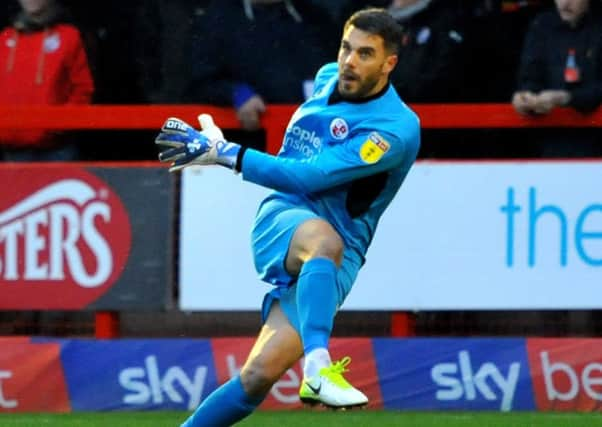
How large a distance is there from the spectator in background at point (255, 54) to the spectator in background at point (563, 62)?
120 cm

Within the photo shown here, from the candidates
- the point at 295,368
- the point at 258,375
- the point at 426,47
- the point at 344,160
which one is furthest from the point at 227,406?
the point at 426,47

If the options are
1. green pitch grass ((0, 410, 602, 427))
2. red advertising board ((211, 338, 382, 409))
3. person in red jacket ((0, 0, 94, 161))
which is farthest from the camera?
person in red jacket ((0, 0, 94, 161))

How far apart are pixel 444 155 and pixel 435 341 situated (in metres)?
1.11

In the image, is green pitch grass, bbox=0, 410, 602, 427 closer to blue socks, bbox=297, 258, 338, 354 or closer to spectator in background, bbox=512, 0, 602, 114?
spectator in background, bbox=512, 0, 602, 114

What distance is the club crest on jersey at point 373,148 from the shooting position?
6.80 metres

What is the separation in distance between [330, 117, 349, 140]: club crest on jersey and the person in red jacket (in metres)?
3.15

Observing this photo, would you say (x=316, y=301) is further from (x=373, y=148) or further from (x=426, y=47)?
(x=426, y=47)

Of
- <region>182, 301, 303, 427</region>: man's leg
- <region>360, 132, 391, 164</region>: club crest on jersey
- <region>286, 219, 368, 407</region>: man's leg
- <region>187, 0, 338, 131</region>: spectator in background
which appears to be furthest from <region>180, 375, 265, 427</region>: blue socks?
<region>187, 0, 338, 131</region>: spectator in background

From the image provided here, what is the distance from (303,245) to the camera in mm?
6719

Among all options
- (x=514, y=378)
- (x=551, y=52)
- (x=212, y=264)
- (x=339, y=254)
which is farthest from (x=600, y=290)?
(x=339, y=254)

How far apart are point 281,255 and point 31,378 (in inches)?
118

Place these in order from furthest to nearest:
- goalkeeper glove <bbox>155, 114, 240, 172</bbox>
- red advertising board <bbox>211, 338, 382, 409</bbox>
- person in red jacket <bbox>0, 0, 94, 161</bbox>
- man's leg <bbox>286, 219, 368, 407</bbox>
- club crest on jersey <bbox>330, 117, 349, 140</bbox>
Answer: person in red jacket <bbox>0, 0, 94, 161</bbox>, red advertising board <bbox>211, 338, 382, 409</bbox>, club crest on jersey <bbox>330, 117, 349, 140</bbox>, goalkeeper glove <bbox>155, 114, 240, 172</bbox>, man's leg <bbox>286, 219, 368, 407</bbox>

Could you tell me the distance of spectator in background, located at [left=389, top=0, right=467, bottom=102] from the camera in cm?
947

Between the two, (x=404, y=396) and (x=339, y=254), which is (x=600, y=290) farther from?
(x=339, y=254)
